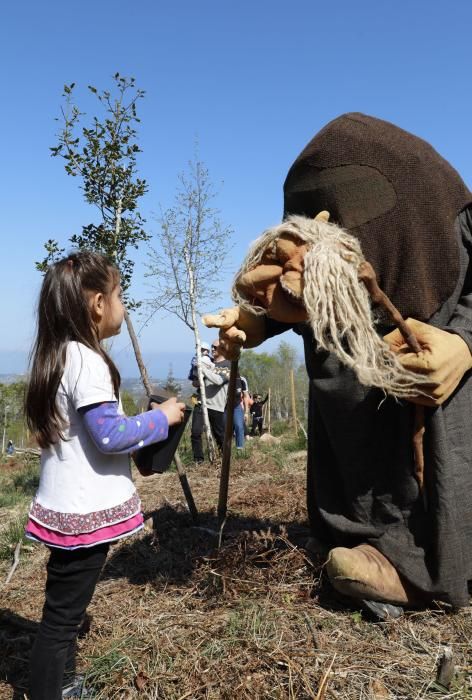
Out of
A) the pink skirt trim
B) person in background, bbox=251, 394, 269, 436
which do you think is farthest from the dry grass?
person in background, bbox=251, 394, 269, 436

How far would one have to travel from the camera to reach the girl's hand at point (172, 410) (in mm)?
2284

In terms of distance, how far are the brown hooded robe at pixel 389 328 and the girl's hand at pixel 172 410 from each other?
0.55m

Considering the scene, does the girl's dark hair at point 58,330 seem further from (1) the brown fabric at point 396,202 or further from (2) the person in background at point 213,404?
(2) the person in background at point 213,404

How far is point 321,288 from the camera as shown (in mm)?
1925

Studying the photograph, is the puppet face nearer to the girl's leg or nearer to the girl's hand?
the girl's hand

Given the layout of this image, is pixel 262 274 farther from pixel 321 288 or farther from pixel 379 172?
pixel 379 172

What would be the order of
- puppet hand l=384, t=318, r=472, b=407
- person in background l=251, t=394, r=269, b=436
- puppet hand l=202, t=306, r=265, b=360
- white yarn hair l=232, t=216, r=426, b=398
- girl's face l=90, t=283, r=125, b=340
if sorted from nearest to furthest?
white yarn hair l=232, t=216, r=426, b=398, puppet hand l=384, t=318, r=472, b=407, girl's face l=90, t=283, r=125, b=340, puppet hand l=202, t=306, r=265, b=360, person in background l=251, t=394, r=269, b=436

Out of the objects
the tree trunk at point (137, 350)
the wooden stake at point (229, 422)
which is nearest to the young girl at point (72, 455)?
the wooden stake at point (229, 422)

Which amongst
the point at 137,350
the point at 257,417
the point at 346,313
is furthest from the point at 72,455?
the point at 257,417

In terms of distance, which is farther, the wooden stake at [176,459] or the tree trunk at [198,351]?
the tree trunk at [198,351]

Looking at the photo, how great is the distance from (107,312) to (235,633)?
1.27m

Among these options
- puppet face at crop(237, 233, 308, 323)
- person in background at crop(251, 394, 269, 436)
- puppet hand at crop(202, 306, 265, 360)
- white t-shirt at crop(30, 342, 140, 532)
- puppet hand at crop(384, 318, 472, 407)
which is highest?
puppet face at crop(237, 233, 308, 323)

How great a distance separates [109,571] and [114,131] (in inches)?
156

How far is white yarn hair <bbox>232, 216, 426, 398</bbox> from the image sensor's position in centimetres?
191
